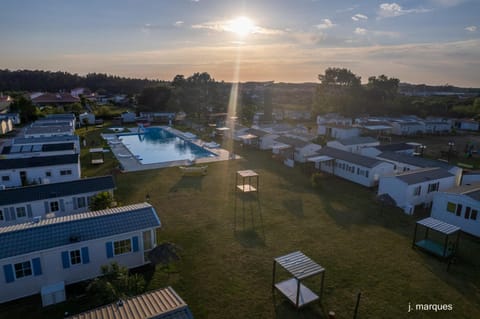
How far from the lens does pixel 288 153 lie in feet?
97.3

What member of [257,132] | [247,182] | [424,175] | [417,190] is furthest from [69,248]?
[257,132]

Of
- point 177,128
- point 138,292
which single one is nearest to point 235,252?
point 138,292

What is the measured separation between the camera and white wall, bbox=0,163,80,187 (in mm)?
20969

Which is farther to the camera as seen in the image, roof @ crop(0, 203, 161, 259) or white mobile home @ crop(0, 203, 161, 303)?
roof @ crop(0, 203, 161, 259)

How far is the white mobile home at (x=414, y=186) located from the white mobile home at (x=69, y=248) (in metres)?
15.2

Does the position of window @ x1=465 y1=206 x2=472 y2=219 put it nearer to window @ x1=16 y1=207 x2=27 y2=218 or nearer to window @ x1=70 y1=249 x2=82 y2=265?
window @ x1=70 y1=249 x2=82 y2=265

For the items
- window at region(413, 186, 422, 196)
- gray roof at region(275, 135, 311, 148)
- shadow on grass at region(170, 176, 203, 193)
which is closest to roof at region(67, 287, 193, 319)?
shadow on grass at region(170, 176, 203, 193)

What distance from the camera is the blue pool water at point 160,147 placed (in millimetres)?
31803

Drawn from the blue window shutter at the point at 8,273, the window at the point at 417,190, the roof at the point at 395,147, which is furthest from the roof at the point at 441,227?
the blue window shutter at the point at 8,273

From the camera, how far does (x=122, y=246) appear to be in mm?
12039

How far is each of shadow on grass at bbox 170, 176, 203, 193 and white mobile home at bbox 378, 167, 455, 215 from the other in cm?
1319

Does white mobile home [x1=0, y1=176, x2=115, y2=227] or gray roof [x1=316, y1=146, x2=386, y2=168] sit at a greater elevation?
gray roof [x1=316, y1=146, x2=386, y2=168]

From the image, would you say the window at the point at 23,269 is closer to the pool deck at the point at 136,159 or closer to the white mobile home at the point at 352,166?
the pool deck at the point at 136,159

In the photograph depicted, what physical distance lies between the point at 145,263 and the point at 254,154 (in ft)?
69.7
